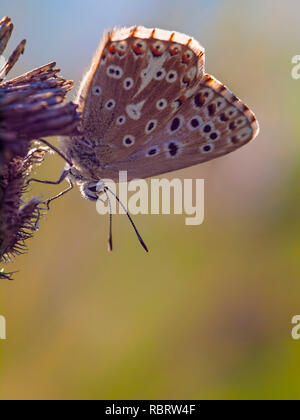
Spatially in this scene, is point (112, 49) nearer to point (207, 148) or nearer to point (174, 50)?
point (174, 50)

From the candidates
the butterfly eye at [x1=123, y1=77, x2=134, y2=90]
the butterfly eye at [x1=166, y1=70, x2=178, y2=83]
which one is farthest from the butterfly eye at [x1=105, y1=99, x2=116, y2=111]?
the butterfly eye at [x1=166, y1=70, x2=178, y2=83]

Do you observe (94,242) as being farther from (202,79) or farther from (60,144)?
(202,79)

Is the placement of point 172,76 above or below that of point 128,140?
above

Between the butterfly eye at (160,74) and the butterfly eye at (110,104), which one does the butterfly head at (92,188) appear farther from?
the butterfly eye at (160,74)

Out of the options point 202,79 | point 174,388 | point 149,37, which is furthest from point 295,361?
point 149,37

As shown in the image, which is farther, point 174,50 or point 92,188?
point 92,188

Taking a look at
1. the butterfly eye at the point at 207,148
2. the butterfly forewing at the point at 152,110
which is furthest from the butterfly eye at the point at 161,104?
the butterfly eye at the point at 207,148

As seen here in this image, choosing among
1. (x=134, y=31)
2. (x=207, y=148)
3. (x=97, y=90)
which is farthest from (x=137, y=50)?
(x=207, y=148)
